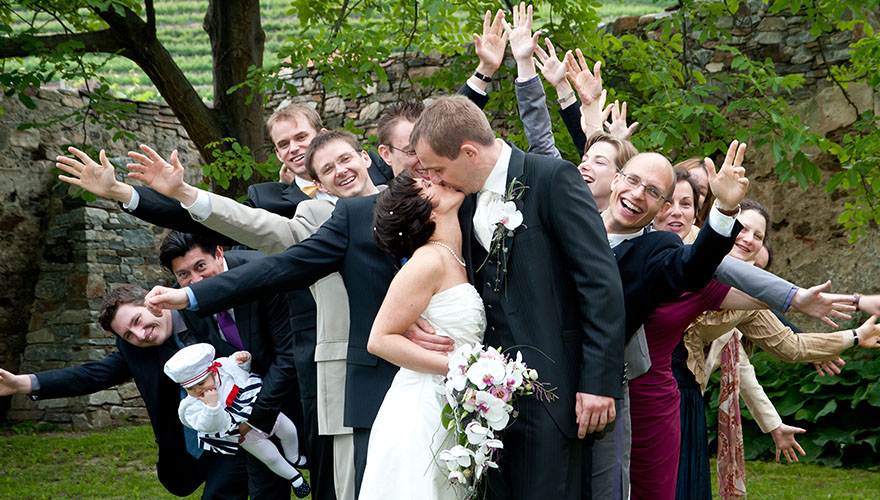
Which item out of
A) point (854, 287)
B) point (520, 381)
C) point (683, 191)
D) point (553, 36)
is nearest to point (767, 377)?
point (854, 287)

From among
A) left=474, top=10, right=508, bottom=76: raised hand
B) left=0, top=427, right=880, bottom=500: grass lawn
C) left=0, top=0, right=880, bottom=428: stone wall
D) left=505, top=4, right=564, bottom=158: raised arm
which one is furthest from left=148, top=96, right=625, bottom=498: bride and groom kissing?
left=0, top=0, right=880, bottom=428: stone wall

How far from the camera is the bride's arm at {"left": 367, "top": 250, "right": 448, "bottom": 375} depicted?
2820mm

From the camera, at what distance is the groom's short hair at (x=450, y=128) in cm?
285

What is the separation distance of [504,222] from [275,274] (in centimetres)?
84

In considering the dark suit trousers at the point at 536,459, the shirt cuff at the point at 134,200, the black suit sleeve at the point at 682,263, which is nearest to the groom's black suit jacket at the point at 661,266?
the black suit sleeve at the point at 682,263

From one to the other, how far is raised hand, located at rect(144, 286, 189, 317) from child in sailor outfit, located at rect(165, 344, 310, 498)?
956mm

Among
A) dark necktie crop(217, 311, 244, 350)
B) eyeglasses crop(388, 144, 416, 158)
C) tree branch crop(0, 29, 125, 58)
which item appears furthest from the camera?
tree branch crop(0, 29, 125, 58)

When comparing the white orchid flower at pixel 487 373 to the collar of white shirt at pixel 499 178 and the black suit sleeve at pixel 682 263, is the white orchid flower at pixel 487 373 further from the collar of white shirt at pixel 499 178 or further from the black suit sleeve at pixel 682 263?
the black suit sleeve at pixel 682 263

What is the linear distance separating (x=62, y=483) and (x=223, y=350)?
439 cm

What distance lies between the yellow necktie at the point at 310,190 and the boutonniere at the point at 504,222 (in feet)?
5.49

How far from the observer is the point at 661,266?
303 cm

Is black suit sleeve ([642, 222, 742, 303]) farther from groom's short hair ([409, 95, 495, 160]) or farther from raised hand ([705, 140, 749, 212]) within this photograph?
groom's short hair ([409, 95, 495, 160])

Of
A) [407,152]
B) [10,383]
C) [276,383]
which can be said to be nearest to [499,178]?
[407,152]

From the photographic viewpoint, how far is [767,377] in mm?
8203
